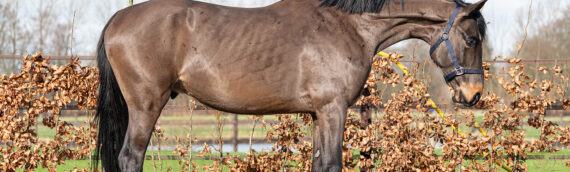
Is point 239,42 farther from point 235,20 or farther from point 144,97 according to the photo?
point 144,97

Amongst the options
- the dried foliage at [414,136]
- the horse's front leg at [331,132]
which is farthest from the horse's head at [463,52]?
the dried foliage at [414,136]

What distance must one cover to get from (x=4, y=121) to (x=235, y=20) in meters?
3.04

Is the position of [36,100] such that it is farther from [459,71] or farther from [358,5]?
[459,71]

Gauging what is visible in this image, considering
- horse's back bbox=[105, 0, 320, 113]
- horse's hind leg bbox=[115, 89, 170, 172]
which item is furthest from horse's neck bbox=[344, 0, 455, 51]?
horse's hind leg bbox=[115, 89, 170, 172]

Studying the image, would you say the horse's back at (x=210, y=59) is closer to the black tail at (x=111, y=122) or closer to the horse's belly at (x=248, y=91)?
Result: the horse's belly at (x=248, y=91)

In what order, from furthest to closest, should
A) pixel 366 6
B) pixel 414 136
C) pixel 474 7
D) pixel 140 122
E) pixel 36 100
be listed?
pixel 414 136
pixel 36 100
pixel 366 6
pixel 474 7
pixel 140 122

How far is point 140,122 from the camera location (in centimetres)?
314

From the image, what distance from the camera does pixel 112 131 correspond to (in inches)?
136

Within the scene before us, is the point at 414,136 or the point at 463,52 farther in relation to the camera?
the point at 414,136

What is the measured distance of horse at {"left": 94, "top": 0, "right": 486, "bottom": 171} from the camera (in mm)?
3133

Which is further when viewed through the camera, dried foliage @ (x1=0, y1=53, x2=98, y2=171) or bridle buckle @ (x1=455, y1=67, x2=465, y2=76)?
dried foliage @ (x1=0, y1=53, x2=98, y2=171)

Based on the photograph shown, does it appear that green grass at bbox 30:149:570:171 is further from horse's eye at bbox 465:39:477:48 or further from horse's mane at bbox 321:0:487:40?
horse's eye at bbox 465:39:477:48

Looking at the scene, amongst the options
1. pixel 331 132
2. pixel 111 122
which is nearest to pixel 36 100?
pixel 111 122

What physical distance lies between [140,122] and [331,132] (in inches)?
43.5
